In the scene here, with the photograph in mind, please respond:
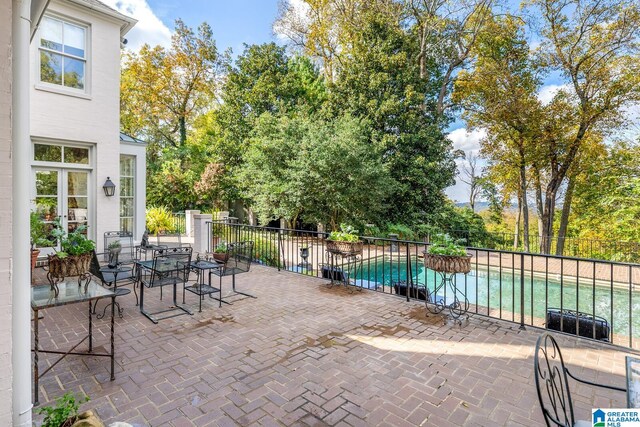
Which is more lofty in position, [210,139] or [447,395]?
[210,139]

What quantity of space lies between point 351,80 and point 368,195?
573cm

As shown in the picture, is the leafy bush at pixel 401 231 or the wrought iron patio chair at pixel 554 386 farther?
the leafy bush at pixel 401 231

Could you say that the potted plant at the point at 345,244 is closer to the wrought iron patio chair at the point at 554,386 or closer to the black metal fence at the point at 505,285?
the black metal fence at the point at 505,285

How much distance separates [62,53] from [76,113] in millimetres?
1242

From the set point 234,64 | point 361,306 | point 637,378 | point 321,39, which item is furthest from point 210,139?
point 637,378

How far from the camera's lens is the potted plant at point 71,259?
9.56 feet

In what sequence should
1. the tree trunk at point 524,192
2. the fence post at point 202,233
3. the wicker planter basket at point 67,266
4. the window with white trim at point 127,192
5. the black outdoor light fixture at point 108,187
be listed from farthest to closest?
the tree trunk at point 524,192, the fence post at point 202,233, the window with white trim at point 127,192, the black outdoor light fixture at point 108,187, the wicker planter basket at point 67,266

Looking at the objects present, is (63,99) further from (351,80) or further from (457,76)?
(457,76)

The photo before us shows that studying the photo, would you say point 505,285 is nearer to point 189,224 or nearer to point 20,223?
point 20,223

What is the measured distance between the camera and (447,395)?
2.63 meters

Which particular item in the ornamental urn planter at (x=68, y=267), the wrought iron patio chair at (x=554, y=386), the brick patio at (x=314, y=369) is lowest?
the brick patio at (x=314, y=369)

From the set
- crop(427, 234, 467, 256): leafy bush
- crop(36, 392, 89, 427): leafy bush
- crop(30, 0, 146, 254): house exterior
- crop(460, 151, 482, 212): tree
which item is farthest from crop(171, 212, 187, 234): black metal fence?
crop(460, 151, 482, 212): tree
